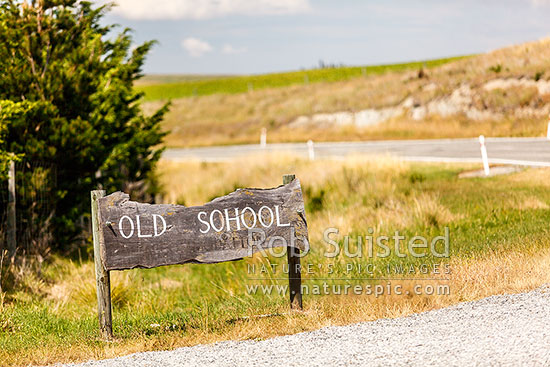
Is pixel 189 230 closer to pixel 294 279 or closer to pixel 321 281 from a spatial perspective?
pixel 294 279

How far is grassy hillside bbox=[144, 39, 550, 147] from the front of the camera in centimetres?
2730

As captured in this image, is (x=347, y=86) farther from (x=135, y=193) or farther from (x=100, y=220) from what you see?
(x=100, y=220)

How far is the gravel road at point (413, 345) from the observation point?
4715 millimetres

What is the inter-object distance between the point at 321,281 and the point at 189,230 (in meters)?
3.15

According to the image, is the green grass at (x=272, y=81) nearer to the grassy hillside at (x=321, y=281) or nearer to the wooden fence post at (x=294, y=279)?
the grassy hillside at (x=321, y=281)

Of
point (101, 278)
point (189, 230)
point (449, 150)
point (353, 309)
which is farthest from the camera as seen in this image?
point (449, 150)

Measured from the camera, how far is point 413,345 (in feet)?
16.6

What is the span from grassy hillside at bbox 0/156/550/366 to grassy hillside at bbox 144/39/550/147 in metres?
11.5

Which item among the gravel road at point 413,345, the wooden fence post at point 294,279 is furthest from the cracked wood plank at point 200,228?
the gravel road at point 413,345

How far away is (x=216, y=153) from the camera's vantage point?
30641 mm

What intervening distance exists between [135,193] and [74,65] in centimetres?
442

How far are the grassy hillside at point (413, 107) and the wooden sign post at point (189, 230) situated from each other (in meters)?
19.5

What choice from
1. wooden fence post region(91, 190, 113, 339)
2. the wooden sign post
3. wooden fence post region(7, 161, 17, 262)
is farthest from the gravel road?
wooden fence post region(7, 161, 17, 262)

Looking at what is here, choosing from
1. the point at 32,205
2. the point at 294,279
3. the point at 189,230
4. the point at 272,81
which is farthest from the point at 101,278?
the point at 272,81
